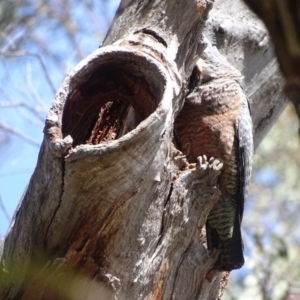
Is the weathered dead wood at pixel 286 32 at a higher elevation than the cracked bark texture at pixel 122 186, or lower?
lower

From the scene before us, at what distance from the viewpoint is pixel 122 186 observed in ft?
5.90

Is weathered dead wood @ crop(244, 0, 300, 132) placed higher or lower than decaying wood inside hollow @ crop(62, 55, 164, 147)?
lower

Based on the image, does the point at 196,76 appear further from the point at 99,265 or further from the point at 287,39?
the point at 287,39

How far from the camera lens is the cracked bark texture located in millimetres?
1795

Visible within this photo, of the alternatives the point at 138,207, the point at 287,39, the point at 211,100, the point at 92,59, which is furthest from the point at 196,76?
the point at 287,39

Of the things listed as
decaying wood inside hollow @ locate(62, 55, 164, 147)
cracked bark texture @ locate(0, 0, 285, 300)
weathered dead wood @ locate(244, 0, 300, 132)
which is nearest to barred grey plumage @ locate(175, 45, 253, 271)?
cracked bark texture @ locate(0, 0, 285, 300)

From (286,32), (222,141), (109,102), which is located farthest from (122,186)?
(286,32)

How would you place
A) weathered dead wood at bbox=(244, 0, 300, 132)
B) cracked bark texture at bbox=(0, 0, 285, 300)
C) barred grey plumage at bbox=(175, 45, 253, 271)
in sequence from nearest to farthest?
1. weathered dead wood at bbox=(244, 0, 300, 132)
2. cracked bark texture at bbox=(0, 0, 285, 300)
3. barred grey plumage at bbox=(175, 45, 253, 271)

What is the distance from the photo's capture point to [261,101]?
306 centimetres

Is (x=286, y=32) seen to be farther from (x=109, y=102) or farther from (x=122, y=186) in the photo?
(x=109, y=102)

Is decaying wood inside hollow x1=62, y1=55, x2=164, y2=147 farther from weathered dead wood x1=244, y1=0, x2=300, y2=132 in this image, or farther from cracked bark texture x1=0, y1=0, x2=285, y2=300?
weathered dead wood x1=244, y1=0, x2=300, y2=132

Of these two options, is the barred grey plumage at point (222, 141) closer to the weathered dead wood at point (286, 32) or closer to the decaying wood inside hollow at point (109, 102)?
the decaying wood inside hollow at point (109, 102)

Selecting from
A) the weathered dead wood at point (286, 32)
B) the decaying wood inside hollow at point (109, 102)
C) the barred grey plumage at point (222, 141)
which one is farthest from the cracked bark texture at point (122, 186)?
the weathered dead wood at point (286, 32)

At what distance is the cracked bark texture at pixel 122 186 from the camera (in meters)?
1.79
